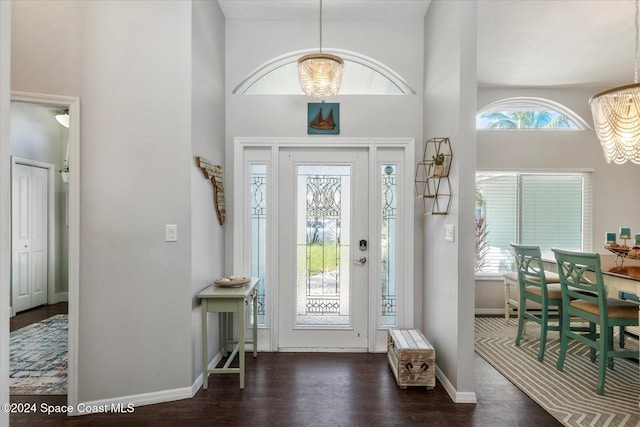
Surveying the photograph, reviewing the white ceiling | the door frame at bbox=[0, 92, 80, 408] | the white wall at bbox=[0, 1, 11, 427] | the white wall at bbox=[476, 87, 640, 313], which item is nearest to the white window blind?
the white wall at bbox=[476, 87, 640, 313]

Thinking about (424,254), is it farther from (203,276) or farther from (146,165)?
(146,165)

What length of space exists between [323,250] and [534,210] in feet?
10.6

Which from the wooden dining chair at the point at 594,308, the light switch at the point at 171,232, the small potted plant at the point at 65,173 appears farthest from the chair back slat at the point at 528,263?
the small potted plant at the point at 65,173

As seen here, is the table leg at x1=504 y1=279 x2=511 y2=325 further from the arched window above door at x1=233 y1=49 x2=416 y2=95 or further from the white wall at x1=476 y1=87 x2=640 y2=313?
the arched window above door at x1=233 y1=49 x2=416 y2=95

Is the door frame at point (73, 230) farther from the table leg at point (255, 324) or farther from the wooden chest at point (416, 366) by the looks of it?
the wooden chest at point (416, 366)

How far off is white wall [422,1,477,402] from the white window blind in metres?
2.38

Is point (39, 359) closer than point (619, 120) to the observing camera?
No

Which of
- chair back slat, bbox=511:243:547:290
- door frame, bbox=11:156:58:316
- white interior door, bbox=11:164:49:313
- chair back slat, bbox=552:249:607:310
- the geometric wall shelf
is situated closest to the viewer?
chair back slat, bbox=552:249:607:310

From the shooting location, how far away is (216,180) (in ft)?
10.1

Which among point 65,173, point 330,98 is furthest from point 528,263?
point 65,173

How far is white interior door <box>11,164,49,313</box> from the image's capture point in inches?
184

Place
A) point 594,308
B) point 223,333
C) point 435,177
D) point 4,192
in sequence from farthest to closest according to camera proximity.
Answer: point 223,333
point 435,177
point 594,308
point 4,192

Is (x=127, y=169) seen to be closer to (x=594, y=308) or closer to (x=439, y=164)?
(x=439, y=164)

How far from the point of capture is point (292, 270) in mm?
3490
